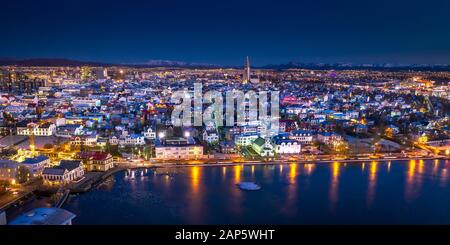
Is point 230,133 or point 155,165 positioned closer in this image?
point 155,165

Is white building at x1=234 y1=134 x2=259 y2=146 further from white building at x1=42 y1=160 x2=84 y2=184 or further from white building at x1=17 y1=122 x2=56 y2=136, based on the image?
white building at x1=17 y1=122 x2=56 y2=136

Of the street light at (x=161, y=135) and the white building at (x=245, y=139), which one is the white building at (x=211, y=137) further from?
the street light at (x=161, y=135)

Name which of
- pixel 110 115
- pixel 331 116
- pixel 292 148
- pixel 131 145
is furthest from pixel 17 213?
pixel 331 116

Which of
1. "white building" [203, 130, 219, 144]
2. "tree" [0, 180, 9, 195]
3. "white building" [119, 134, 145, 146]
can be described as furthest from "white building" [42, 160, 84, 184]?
"white building" [203, 130, 219, 144]

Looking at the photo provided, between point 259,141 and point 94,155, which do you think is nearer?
point 94,155

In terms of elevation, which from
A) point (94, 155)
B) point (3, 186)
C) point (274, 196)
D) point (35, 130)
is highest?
point (35, 130)

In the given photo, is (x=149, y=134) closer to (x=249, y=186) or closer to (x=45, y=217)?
(x=249, y=186)

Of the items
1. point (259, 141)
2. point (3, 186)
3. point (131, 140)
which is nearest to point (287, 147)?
point (259, 141)

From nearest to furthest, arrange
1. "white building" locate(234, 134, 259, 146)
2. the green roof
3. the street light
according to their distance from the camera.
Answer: the green roof, "white building" locate(234, 134, 259, 146), the street light
